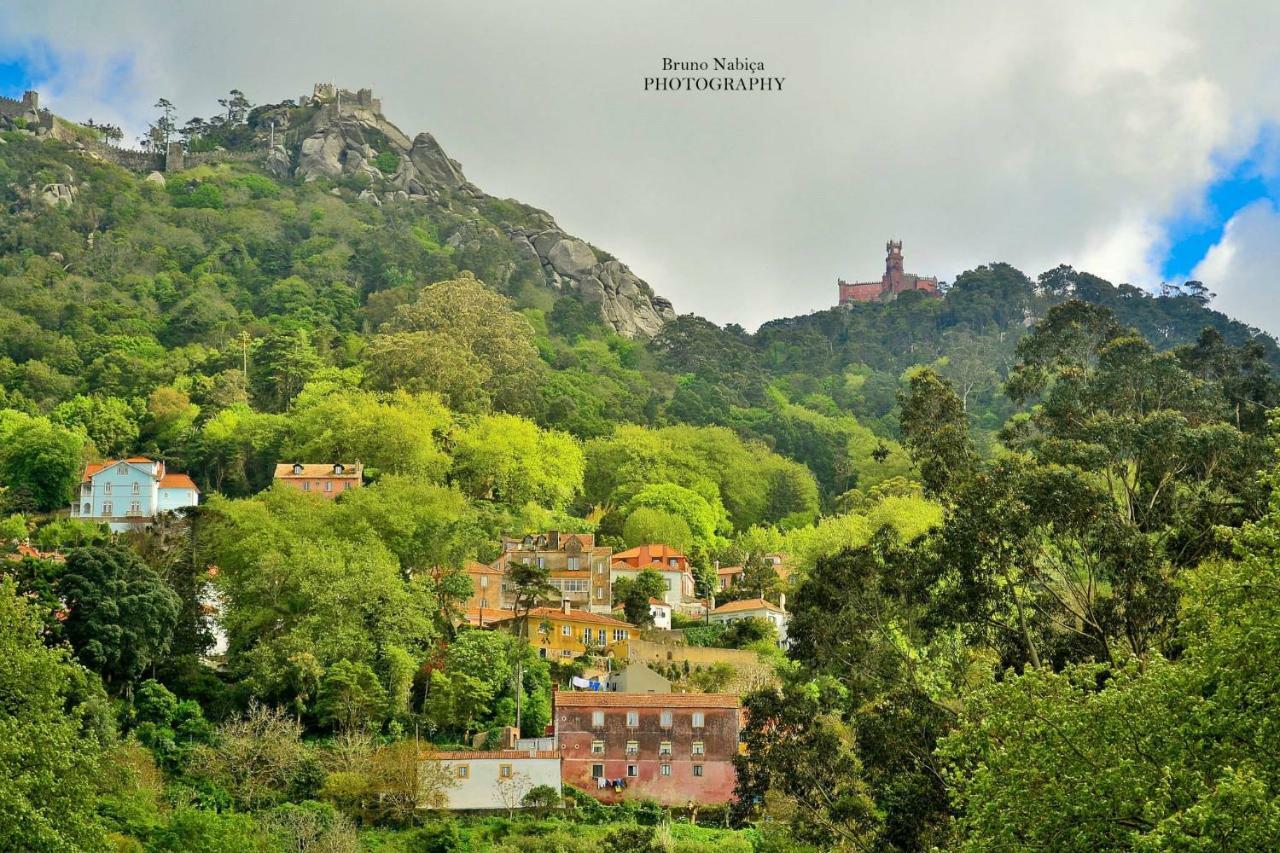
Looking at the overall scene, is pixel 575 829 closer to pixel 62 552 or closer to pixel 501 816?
pixel 501 816

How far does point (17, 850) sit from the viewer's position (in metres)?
28.9

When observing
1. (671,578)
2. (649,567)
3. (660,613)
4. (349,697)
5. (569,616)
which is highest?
(649,567)

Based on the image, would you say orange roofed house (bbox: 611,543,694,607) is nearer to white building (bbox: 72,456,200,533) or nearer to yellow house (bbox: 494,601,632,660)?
yellow house (bbox: 494,601,632,660)

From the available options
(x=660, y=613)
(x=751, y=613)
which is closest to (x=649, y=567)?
(x=660, y=613)

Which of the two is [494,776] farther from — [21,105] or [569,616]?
[21,105]

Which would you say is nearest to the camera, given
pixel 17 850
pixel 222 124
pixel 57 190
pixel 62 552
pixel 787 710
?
pixel 17 850

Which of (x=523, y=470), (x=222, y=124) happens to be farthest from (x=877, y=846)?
(x=222, y=124)

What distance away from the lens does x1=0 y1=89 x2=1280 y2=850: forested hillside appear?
2356 centimetres

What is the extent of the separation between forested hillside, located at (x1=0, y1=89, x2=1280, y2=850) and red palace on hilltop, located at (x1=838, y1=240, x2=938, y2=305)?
134 ft

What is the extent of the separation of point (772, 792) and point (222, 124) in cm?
14326

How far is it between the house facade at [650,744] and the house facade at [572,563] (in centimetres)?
1510

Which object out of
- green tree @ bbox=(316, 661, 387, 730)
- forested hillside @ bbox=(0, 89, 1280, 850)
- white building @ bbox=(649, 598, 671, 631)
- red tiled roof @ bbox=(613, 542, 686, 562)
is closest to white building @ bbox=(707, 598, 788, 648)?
white building @ bbox=(649, 598, 671, 631)

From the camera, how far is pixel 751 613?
7225cm

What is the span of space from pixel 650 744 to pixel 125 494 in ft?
113
